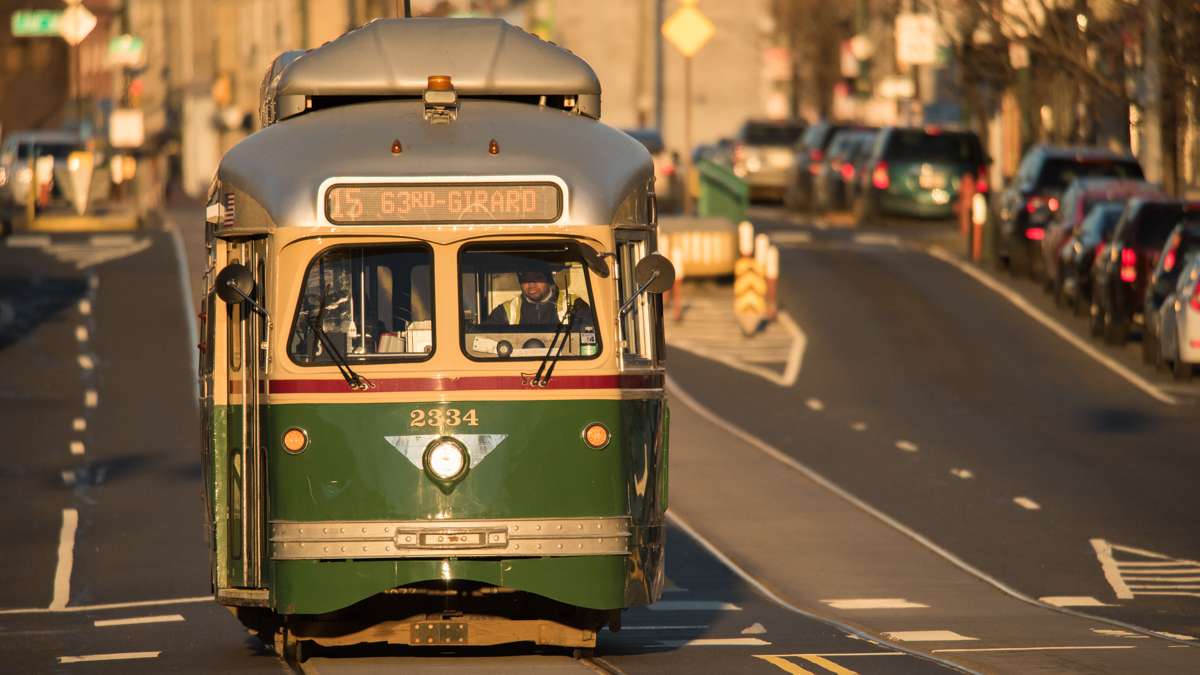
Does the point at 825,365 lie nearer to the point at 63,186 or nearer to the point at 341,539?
the point at 341,539

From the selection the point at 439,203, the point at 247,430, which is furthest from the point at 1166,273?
the point at 247,430

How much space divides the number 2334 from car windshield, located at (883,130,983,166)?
3701 centimetres

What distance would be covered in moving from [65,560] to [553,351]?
9152 millimetres

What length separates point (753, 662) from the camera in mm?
14469

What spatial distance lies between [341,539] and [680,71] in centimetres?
7918

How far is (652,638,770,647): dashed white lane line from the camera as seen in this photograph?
15758 mm

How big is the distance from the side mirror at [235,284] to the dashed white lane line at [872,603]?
7.00 meters

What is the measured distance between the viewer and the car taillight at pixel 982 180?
48469 mm

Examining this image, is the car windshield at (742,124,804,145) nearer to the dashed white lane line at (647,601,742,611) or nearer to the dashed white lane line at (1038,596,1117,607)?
the dashed white lane line at (1038,596,1117,607)

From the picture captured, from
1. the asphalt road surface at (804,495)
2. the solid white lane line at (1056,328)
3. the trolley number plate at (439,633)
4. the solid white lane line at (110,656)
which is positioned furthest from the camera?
the solid white lane line at (1056,328)

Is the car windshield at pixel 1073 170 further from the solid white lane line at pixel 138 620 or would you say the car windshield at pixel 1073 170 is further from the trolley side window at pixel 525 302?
the trolley side window at pixel 525 302

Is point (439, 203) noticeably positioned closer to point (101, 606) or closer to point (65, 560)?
point (101, 606)

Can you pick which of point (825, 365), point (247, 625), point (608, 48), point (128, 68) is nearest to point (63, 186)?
point (128, 68)

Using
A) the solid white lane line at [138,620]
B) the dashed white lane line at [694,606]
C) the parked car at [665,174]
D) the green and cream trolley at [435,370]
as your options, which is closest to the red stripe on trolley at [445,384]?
the green and cream trolley at [435,370]
